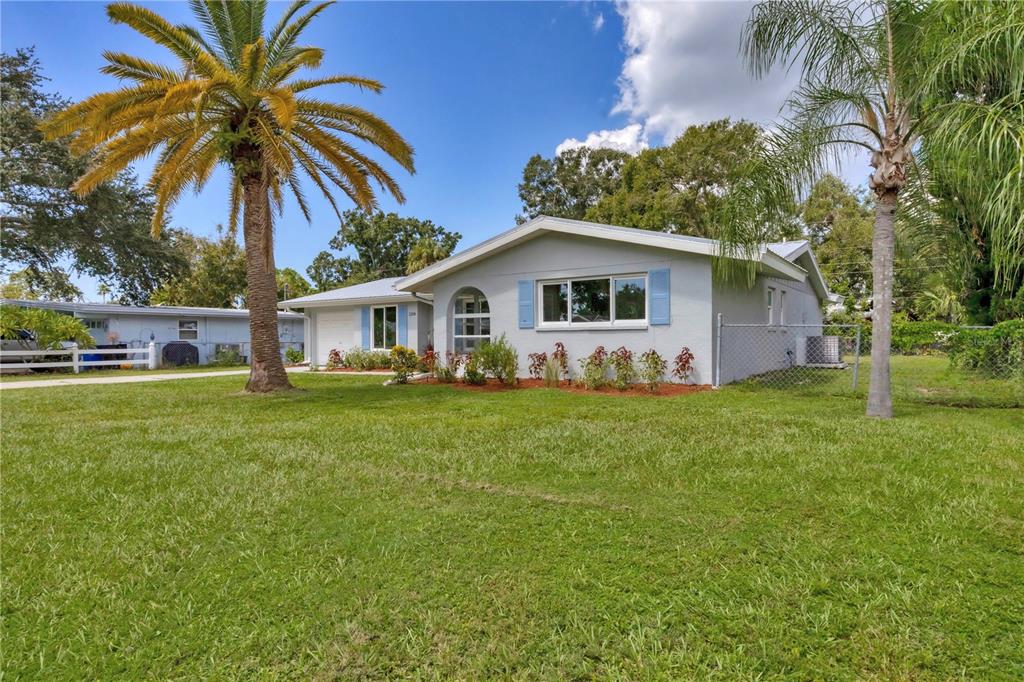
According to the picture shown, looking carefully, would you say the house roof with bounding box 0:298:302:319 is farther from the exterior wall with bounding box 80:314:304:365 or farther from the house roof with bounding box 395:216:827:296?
the house roof with bounding box 395:216:827:296

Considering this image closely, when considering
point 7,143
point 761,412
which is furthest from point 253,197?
point 7,143

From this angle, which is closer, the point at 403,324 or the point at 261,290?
the point at 261,290

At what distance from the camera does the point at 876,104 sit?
22.8ft

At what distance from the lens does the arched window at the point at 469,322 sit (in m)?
14.2

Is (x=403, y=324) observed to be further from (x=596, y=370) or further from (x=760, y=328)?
(x=760, y=328)

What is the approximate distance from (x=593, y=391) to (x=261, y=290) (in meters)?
7.34

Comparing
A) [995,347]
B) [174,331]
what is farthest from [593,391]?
[174,331]

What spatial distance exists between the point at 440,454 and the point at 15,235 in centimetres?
2482

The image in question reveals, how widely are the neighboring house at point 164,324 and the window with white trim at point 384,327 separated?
33.9 ft

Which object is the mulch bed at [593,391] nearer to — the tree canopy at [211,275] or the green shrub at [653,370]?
the green shrub at [653,370]

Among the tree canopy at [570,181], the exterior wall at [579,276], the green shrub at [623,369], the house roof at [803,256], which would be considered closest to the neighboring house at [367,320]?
the exterior wall at [579,276]

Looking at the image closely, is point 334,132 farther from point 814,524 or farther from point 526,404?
point 814,524

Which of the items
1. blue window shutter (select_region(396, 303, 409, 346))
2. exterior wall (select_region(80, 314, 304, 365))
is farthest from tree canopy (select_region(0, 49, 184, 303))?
blue window shutter (select_region(396, 303, 409, 346))

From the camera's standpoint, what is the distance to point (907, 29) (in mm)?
6645
